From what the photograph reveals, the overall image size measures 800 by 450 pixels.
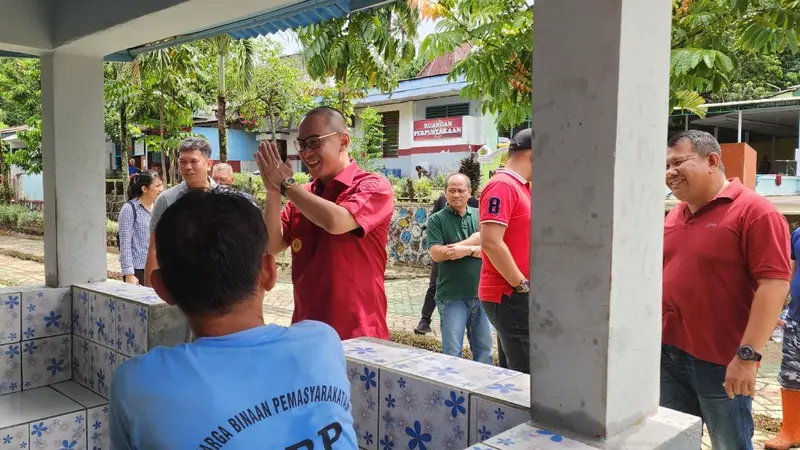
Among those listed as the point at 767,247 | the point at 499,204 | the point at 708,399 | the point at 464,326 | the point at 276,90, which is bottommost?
the point at 464,326

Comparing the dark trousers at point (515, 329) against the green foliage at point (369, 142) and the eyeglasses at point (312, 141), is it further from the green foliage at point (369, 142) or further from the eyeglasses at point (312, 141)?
the green foliage at point (369, 142)

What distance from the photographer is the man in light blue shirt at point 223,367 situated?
1.07 meters

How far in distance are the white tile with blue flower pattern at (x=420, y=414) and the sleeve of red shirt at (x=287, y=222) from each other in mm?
1017

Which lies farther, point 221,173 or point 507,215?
point 221,173

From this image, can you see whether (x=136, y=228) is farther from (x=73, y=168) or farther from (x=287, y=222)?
(x=287, y=222)

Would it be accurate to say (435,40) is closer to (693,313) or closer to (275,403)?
(693,313)

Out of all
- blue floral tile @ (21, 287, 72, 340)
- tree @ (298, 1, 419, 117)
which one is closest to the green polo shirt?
tree @ (298, 1, 419, 117)

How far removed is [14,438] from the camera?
290cm

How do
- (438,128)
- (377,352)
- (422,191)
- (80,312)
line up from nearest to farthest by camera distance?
(377,352) → (80,312) → (422,191) → (438,128)

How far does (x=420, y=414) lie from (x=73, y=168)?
2.91 m

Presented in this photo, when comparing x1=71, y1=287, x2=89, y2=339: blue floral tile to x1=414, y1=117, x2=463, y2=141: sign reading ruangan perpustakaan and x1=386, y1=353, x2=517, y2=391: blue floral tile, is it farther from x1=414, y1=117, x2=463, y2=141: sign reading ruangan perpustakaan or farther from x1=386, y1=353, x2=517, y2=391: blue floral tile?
x1=414, y1=117, x2=463, y2=141: sign reading ruangan perpustakaan

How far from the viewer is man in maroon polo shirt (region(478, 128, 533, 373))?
3.36m

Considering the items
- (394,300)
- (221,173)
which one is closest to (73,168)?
(221,173)

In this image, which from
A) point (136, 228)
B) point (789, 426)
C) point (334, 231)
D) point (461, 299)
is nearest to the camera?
point (334, 231)
